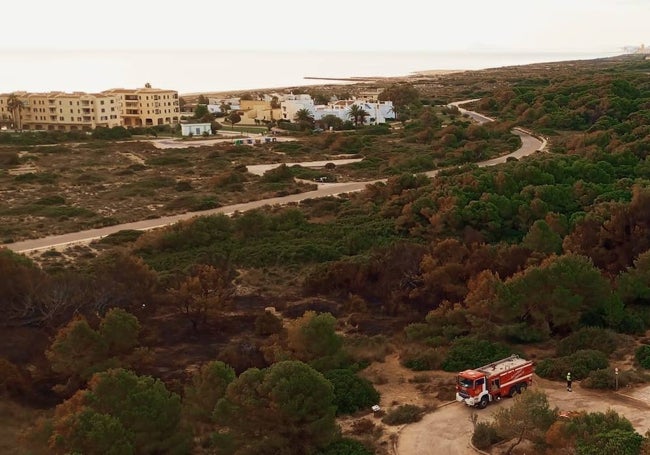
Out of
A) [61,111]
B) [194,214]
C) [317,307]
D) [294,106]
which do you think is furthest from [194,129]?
[317,307]

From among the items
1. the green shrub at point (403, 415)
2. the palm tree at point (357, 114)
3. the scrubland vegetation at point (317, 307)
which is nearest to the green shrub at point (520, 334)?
the scrubland vegetation at point (317, 307)

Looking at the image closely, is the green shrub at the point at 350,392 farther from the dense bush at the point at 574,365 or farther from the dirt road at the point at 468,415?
the dense bush at the point at 574,365

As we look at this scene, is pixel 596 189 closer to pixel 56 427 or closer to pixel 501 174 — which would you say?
pixel 501 174

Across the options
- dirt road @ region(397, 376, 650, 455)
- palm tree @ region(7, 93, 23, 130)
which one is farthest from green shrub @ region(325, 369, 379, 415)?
palm tree @ region(7, 93, 23, 130)

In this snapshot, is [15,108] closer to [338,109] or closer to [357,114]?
[338,109]

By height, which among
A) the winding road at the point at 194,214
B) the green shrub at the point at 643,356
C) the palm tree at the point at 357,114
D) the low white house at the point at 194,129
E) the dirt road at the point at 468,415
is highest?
the palm tree at the point at 357,114

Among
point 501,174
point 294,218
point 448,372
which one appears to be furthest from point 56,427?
point 501,174
